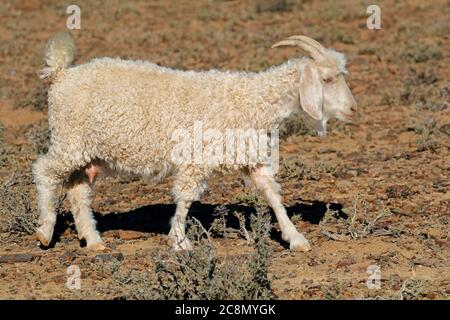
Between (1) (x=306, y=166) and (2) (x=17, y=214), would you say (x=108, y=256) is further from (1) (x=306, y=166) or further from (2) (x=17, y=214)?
(1) (x=306, y=166)

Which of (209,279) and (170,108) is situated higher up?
(170,108)

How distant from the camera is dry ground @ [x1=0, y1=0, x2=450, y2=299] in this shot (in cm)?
766

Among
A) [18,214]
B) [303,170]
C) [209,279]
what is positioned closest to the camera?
[209,279]

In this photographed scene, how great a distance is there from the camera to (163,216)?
380 inches

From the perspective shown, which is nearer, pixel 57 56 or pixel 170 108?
pixel 170 108

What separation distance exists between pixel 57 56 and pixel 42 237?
1.66 meters

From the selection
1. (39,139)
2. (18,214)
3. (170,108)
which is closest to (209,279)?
(170,108)

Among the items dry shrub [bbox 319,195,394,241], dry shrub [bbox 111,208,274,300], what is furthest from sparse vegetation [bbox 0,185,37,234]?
dry shrub [bbox 319,195,394,241]

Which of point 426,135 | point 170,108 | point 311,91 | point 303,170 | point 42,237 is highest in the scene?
point 311,91

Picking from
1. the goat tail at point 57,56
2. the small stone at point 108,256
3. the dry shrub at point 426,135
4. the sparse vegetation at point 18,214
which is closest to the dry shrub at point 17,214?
the sparse vegetation at point 18,214

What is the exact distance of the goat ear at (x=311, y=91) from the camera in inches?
323

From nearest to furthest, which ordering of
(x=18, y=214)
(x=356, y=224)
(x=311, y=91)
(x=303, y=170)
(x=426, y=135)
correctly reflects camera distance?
(x=311, y=91) → (x=356, y=224) → (x=18, y=214) → (x=303, y=170) → (x=426, y=135)

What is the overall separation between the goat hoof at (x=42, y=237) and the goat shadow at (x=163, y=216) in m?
0.39
